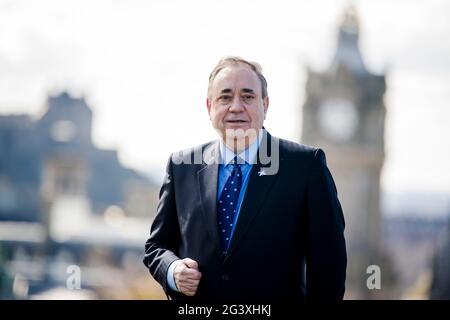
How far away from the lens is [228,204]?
3455 mm

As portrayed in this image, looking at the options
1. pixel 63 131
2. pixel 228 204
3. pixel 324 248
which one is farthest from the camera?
pixel 63 131

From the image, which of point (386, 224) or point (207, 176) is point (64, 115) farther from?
point (207, 176)

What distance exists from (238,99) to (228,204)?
13.9 inches

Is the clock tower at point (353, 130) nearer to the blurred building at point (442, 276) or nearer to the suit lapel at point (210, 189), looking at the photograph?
the blurred building at point (442, 276)

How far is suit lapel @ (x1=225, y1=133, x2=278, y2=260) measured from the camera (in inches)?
133

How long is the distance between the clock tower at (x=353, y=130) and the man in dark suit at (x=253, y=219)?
204 ft

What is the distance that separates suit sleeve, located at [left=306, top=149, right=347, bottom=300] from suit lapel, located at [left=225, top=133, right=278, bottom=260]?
155 mm

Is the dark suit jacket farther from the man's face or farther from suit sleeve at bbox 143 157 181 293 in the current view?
the man's face

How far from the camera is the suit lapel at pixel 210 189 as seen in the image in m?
3.40

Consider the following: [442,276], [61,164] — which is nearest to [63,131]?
[61,164]

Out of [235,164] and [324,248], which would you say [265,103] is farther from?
[324,248]
